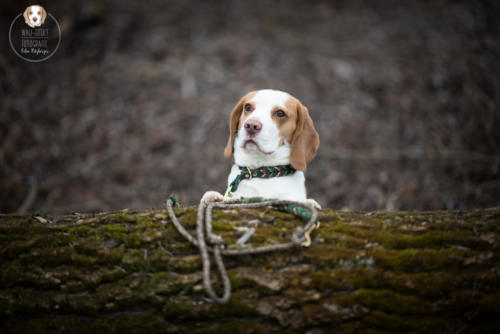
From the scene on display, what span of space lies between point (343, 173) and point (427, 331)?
5.58 m

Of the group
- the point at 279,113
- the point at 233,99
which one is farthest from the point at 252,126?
the point at 233,99

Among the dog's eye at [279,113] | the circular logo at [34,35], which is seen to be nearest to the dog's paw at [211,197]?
the dog's eye at [279,113]

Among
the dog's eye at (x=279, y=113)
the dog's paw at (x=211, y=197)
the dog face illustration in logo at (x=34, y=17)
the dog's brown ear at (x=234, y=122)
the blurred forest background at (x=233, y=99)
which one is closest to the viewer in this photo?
the dog's paw at (x=211, y=197)

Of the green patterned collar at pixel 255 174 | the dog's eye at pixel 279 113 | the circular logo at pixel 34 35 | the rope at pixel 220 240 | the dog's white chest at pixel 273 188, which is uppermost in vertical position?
the circular logo at pixel 34 35

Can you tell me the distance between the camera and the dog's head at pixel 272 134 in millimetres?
3178

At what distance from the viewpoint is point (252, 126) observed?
10.3 feet

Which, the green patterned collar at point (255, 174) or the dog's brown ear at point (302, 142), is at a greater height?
the dog's brown ear at point (302, 142)

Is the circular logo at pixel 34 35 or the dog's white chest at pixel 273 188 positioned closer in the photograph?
the dog's white chest at pixel 273 188

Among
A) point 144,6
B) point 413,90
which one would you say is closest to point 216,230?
point 413,90

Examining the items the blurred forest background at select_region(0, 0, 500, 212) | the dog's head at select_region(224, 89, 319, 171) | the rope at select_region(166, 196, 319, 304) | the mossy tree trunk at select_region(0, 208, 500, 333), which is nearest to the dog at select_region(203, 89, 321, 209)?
the dog's head at select_region(224, 89, 319, 171)

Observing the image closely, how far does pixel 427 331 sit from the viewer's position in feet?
6.75

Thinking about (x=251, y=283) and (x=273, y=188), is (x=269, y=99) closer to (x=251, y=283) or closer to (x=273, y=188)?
(x=273, y=188)

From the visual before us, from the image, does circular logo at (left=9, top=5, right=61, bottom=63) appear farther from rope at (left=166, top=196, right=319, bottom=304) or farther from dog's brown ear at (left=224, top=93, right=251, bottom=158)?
rope at (left=166, top=196, right=319, bottom=304)

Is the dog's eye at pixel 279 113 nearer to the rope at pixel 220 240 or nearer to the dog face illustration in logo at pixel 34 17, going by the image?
the rope at pixel 220 240
